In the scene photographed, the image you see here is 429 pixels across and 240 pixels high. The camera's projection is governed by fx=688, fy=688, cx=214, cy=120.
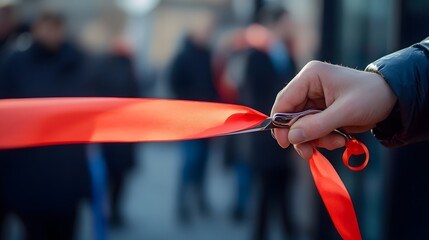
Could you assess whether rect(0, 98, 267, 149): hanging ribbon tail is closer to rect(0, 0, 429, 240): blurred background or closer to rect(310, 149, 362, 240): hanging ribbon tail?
rect(310, 149, 362, 240): hanging ribbon tail

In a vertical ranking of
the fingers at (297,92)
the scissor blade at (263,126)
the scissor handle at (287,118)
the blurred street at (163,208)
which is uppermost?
the fingers at (297,92)

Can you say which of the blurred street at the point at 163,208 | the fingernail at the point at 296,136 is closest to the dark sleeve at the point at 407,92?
the fingernail at the point at 296,136

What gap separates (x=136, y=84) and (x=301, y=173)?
5.65 feet

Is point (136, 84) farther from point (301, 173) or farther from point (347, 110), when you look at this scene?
point (347, 110)

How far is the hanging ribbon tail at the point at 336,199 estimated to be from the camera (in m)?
1.79

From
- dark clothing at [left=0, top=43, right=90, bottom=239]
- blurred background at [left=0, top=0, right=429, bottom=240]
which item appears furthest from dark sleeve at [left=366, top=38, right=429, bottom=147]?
dark clothing at [left=0, top=43, right=90, bottom=239]

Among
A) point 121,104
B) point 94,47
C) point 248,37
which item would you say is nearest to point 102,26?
point 94,47

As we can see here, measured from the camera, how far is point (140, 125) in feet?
6.11

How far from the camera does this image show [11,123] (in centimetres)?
180

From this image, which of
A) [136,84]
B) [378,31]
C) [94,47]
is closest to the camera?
[378,31]

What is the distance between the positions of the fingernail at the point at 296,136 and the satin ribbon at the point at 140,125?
111mm

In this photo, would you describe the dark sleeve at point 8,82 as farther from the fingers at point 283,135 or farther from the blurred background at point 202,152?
the fingers at point 283,135

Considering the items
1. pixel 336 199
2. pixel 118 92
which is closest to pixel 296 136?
pixel 336 199

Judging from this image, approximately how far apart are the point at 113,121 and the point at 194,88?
4.66 m
